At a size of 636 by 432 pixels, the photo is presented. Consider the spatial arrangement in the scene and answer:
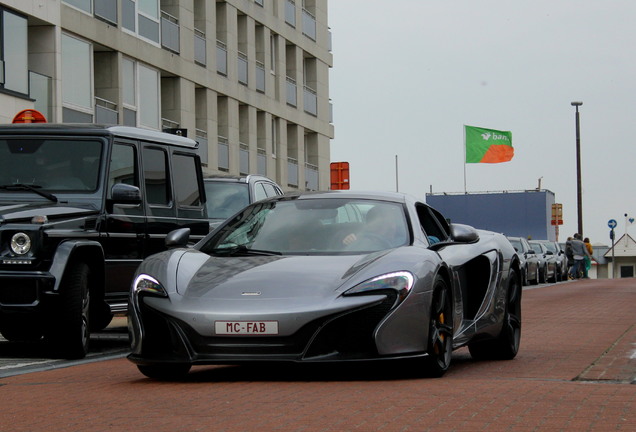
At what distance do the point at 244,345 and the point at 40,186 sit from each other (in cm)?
480

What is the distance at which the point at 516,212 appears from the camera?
73.6m

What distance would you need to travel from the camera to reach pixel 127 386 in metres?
8.54

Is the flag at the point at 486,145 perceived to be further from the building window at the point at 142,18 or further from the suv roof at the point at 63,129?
the suv roof at the point at 63,129

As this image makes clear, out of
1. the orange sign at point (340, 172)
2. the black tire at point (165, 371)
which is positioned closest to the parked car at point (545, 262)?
the orange sign at point (340, 172)

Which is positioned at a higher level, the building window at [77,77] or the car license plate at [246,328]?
the building window at [77,77]

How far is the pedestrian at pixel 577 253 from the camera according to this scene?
53.7 metres

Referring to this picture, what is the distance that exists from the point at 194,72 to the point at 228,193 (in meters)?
24.2

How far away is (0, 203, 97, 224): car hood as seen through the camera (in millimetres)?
11383

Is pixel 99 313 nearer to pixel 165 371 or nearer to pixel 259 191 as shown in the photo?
pixel 165 371

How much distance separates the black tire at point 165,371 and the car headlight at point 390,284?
4.14ft

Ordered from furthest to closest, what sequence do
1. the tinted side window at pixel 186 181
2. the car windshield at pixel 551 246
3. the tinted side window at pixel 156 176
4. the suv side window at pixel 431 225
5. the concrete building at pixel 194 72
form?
the car windshield at pixel 551 246, the concrete building at pixel 194 72, the tinted side window at pixel 186 181, the tinted side window at pixel 156 176, the suv side window at pixel 431 225

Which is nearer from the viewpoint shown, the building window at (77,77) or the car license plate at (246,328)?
the car license plate at (246,328)

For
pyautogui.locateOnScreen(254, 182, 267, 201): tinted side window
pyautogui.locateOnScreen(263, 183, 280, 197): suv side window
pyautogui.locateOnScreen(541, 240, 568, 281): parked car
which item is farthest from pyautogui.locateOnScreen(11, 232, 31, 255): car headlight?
pyautogui.locateOnScreen(541, 240, 568, 281): parked car

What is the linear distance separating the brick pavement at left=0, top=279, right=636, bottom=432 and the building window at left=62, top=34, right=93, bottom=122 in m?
23.4
